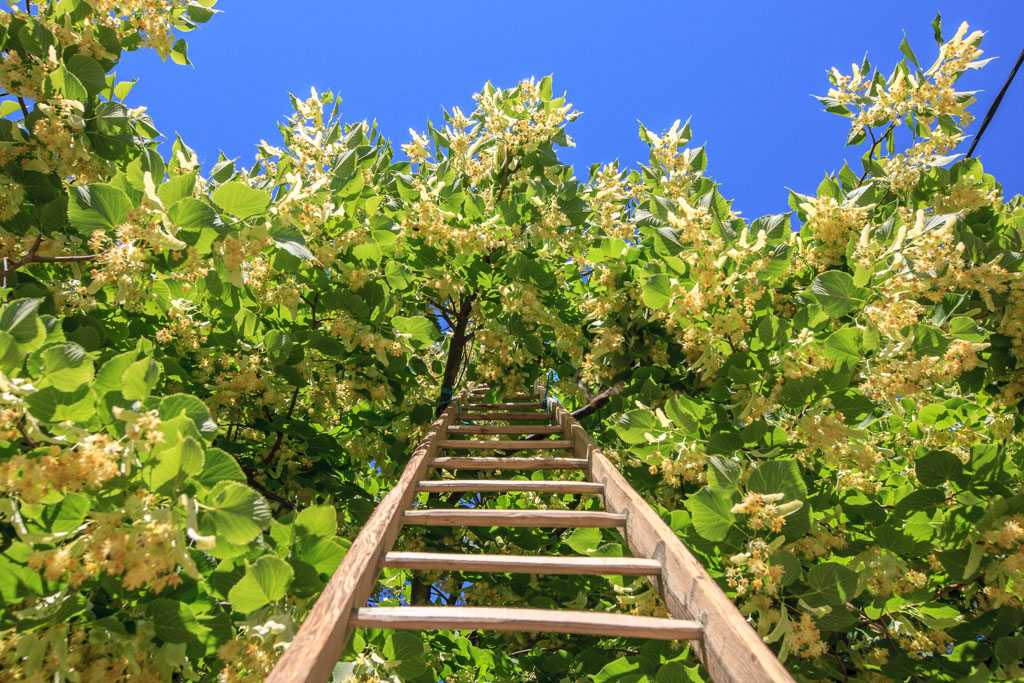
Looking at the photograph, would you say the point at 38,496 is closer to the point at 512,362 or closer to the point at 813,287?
the point at 813,287

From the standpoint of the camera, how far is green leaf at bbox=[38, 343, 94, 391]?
1351 mm

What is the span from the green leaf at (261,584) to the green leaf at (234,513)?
0.08m

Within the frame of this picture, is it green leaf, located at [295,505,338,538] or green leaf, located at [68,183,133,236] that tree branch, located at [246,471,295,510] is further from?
green leaf, located at [68,183,133,236]

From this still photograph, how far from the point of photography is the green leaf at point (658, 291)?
92.6 inches

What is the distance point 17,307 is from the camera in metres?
1.40

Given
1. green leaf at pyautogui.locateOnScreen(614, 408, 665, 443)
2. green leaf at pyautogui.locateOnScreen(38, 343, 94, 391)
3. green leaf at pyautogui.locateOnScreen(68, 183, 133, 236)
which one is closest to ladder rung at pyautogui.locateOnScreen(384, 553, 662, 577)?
green leaf at pyautogui.locateOnScreen(614, 408, 665, 443)

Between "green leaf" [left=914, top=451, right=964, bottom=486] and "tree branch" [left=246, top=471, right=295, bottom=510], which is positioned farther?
"tree branch" [left=246, top=471, right=295, bottom=510]

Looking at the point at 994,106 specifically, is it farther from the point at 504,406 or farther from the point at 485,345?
the point at 504,406

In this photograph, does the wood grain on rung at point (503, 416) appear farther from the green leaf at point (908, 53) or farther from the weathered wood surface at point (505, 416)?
the green leaf at point (908, 53)

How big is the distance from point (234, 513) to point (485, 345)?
282 cm

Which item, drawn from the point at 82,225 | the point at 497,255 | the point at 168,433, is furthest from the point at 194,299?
the point at 497,255

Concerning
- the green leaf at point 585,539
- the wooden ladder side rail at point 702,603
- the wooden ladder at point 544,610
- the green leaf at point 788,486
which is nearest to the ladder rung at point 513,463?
the wooden ladder at point 544,610

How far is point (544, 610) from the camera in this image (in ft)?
5.55

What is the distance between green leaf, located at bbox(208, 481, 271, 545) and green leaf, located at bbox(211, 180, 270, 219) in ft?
3.35
